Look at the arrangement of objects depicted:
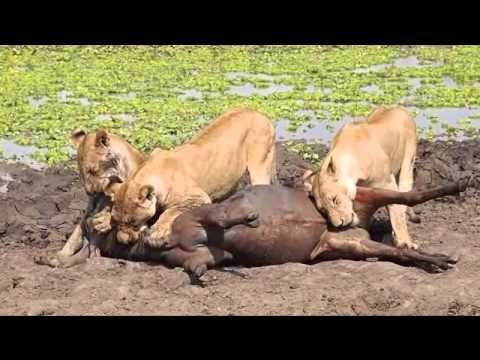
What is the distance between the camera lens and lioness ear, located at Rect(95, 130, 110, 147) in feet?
30.0

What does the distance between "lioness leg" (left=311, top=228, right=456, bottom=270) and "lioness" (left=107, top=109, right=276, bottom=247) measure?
1.07 m

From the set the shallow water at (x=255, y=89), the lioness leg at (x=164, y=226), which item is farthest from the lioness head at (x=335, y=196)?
the shallow water at (x=255, y=89)

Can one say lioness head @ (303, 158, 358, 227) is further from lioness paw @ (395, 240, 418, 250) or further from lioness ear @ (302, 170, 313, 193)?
lioness paw @ (395, 240, 418, 250)

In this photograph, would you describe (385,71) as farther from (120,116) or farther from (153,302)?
(153,302)

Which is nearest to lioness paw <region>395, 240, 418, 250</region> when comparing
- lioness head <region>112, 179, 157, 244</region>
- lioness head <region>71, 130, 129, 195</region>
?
lioness head <region>112, 179, 157, 244</region>

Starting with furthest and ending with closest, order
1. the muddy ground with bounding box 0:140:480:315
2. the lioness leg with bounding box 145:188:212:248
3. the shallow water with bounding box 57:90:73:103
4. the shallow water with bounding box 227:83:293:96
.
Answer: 1. the shallow water with bounding box 227:83:293:96
2. the shallow water with bounding box 57:90:73:103
3. the lioness leg with bounding box 145:188:212:248
4. the muddy ground with bounding box 0:140:480:315

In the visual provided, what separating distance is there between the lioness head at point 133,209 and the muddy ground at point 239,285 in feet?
1.21

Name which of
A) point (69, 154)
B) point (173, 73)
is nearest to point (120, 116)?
point (69, 154)

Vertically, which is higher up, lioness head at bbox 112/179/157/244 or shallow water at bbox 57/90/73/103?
lioness head at bbox 112/179/157/244

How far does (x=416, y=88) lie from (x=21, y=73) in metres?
7.04

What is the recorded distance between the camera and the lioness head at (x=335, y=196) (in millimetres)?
9000

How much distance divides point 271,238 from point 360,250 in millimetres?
749

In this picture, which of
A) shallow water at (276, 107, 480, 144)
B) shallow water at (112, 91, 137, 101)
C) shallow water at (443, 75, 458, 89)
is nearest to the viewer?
shallow water at (276, 107, 480, 144)

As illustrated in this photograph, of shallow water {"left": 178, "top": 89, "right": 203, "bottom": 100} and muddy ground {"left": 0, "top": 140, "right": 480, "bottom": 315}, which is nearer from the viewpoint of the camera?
muddy ground {"left": 0, "top": 140, "right": 480, "bottom": 315}
